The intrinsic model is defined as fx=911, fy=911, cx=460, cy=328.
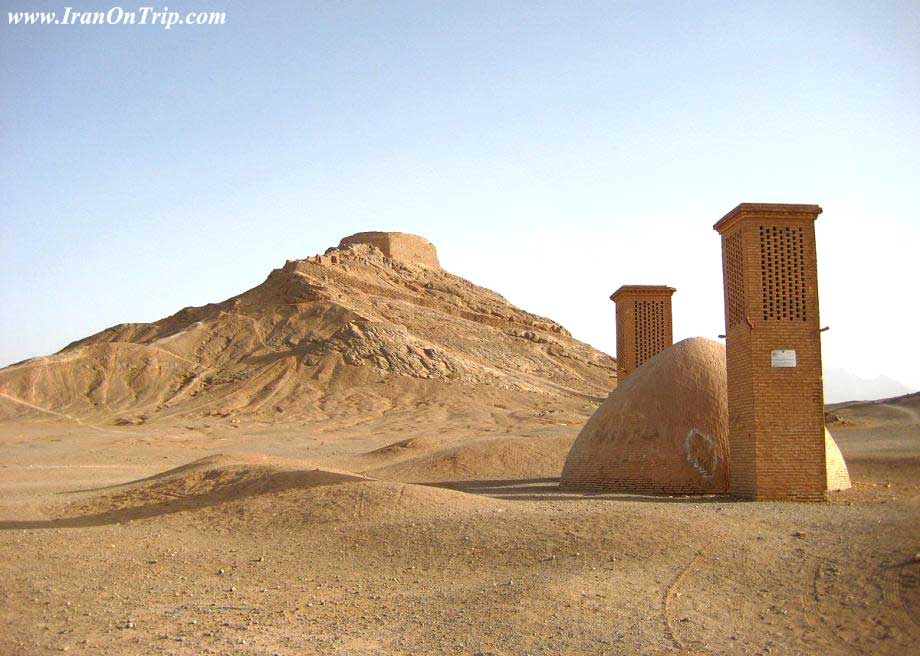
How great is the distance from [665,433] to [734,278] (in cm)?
254

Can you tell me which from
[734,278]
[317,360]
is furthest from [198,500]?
[317,360]

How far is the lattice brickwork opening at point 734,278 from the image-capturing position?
508 inches

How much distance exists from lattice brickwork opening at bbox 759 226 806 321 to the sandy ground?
8.82 feet

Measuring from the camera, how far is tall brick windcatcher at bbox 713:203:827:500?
12250 mm

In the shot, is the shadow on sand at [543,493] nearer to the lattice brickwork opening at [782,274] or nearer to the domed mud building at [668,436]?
the domed mud building at [668,436]

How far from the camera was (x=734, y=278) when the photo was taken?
13180 millimetres

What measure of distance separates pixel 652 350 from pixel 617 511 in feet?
28.9

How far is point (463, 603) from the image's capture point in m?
7.46

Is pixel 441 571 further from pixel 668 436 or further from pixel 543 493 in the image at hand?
pixel 668 436

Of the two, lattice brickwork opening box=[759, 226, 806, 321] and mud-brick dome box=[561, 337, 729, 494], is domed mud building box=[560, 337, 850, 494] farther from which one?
lattice brickwork opening box=[759, 226, 806, 321]

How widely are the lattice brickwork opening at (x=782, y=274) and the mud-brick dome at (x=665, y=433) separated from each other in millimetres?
1937

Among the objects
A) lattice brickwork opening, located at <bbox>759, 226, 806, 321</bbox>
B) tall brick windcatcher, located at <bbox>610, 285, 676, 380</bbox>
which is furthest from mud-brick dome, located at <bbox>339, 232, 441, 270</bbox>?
lattice brickwork opening, located at <bbox>759, 226, 806, 321</bbox>

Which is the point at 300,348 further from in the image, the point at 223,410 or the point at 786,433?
the point at 786,433

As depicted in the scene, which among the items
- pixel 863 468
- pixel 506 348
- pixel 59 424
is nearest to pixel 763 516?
pixel 863 468
